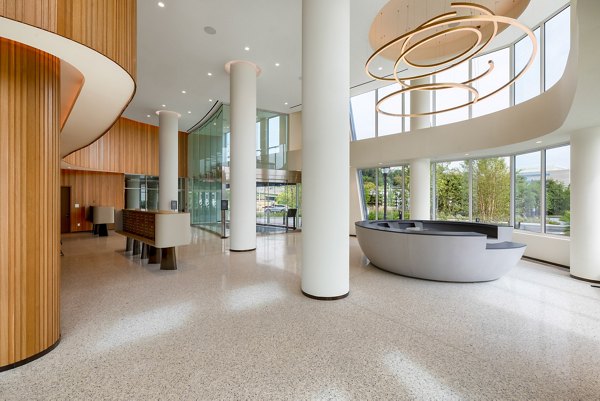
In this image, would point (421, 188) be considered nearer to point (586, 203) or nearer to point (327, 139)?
point (586, 203)

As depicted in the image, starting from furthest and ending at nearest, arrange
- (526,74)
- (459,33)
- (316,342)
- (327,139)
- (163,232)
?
(526,74) → (459,33) → (163,232) → (327,139) → (316,342)

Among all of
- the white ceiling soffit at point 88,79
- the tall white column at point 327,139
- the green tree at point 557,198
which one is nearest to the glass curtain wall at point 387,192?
the green tree at point 557,198

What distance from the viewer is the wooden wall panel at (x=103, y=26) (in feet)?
7.82

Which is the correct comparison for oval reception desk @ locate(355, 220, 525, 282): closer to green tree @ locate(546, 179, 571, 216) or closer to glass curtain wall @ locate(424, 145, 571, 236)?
green tree @ locate(546, 179, 571, 216)

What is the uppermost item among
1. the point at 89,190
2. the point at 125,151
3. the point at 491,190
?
the point at 125,151

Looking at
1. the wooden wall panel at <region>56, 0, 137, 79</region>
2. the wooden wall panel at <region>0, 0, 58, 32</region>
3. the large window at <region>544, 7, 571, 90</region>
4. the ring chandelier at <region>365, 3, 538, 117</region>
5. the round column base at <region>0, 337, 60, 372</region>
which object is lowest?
the round column base at <region>0, 337, 60, 372</region>

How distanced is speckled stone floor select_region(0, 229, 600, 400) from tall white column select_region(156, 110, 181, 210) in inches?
305

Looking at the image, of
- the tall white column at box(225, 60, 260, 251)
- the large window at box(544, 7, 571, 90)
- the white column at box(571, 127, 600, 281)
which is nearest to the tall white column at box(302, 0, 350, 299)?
the tall white column at box(225, 60, 260, 251)

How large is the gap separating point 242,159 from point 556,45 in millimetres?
8899

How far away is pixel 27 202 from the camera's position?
271 centimetres

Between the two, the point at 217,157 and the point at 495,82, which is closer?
the point at 495,82

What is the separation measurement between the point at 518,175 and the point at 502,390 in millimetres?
8675

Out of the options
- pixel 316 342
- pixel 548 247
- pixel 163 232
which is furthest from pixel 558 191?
pixel 163 232

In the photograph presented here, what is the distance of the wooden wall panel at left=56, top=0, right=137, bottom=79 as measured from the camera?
93.9 inches
